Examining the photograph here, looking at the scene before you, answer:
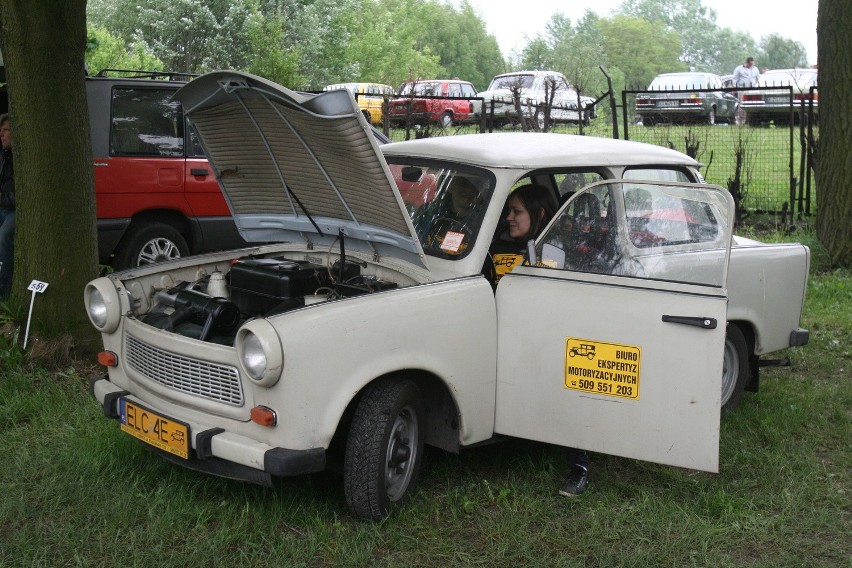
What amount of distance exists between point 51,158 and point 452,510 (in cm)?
372

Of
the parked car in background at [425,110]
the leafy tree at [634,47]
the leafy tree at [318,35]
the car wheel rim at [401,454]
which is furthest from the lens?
the leafy tree at [634,47]

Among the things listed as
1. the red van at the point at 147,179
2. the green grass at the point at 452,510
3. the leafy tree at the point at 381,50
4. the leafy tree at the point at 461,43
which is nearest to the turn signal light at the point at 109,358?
the green grass at the point at 452,510

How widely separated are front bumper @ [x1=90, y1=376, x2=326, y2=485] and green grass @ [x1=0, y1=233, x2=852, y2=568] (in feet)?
0.93

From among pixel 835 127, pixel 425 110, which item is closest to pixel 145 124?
pixel 425 110

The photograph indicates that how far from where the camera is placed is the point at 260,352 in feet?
13.1

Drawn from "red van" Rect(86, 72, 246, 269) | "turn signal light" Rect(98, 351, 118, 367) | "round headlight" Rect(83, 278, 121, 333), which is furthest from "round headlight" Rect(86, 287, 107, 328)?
"red van" Rect(86, 72, 246, 269)

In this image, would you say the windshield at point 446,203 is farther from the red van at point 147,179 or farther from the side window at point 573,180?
the red van at point 147,179

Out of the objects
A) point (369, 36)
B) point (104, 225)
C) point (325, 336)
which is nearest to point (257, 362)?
point (325, 336)

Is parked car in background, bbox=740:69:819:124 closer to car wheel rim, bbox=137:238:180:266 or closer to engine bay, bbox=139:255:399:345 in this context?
car wheel rim, bbox=137:238:180:266

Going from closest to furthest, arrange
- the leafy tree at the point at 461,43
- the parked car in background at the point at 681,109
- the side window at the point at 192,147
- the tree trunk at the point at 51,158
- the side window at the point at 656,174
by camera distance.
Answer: the side window at the point at 656,174 < the tree trunk at the point at 51,158 < the side window at the point at 192,147 < the parked car in background at the point at 681,109 < the leafy tree at the point at 461,43

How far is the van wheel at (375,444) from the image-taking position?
4297 millimetres

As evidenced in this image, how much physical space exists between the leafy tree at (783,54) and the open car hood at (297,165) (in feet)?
342

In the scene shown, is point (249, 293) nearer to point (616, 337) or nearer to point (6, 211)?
point (616, 337)

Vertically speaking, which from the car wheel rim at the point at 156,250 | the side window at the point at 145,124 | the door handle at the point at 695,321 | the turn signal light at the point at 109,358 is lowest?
the turn signal light at the point at 109,358
